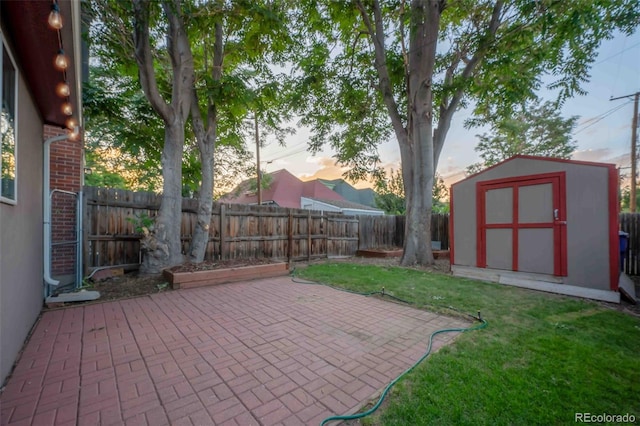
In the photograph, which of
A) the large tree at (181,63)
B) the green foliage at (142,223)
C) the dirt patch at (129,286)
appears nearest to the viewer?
the dirt patch at (129,286)

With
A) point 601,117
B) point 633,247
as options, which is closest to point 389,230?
point 633,247

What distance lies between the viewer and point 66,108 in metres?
3.48

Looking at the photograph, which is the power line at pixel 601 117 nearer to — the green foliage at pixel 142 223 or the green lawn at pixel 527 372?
the green lawn at pixel 527 372

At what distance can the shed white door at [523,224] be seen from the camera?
15.9 feet

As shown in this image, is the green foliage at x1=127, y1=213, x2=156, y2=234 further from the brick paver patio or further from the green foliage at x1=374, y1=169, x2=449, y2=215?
the green foliage at x1=374, y1=169, x2=449, y2=215

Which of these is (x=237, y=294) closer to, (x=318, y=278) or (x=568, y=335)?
(x=318, y=278)

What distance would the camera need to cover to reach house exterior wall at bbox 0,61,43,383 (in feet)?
6.63

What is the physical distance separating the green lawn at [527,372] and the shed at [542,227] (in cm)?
103

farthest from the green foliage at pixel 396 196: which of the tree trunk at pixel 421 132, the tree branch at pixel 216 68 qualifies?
the tree branch at pixel 216 68

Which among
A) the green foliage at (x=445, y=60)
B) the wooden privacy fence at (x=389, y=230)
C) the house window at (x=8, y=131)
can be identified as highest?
the green foliage at (x=445, y=60)

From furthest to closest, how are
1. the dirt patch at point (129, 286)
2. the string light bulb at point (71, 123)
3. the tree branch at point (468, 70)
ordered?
the tree branch at point (468, 70)
the dirt patch at point (129, 286)
the string light bulb at point (71, 123)

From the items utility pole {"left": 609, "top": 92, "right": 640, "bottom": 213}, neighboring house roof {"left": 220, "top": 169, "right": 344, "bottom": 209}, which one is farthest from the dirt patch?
utility pole {"left": 609, "top": 92, "right": 640, "bottom": 213}

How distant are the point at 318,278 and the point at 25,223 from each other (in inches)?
175

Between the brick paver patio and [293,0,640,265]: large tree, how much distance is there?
4.88 meters
